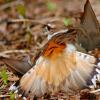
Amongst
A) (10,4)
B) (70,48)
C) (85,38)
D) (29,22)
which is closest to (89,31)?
(85,38)

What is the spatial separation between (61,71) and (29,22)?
7.28 ft

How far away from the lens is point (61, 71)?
2.87 metres

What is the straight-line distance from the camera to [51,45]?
2.79m

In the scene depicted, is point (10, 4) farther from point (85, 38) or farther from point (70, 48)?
point (70, 48)

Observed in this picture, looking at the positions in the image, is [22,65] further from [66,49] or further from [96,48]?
[96,48]

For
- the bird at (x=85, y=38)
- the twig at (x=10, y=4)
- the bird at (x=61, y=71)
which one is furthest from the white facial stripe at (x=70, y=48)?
the twig at (x=10, y=4)

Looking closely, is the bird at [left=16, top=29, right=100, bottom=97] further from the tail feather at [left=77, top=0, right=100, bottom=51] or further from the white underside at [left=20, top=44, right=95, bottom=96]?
the tail feather at [left=77, top=0, right=100, bottom=51]

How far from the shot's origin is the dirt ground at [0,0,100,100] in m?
4.14

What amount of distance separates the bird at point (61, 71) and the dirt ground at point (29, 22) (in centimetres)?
26

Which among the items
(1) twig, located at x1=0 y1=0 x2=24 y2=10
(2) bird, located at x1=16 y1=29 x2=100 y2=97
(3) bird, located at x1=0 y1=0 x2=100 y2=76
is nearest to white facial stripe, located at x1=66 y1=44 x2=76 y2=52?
(2) bird, located at x1=16 y1=29 x2=100 y2=97

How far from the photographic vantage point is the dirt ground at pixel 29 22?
414 centimetres

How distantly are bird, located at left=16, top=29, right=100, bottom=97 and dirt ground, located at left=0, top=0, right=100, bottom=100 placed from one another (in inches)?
10.2

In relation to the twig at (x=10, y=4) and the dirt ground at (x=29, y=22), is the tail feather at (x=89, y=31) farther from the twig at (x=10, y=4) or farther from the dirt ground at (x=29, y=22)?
the twig at (x=10, y=4)

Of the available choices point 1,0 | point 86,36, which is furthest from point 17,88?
point 1,0
